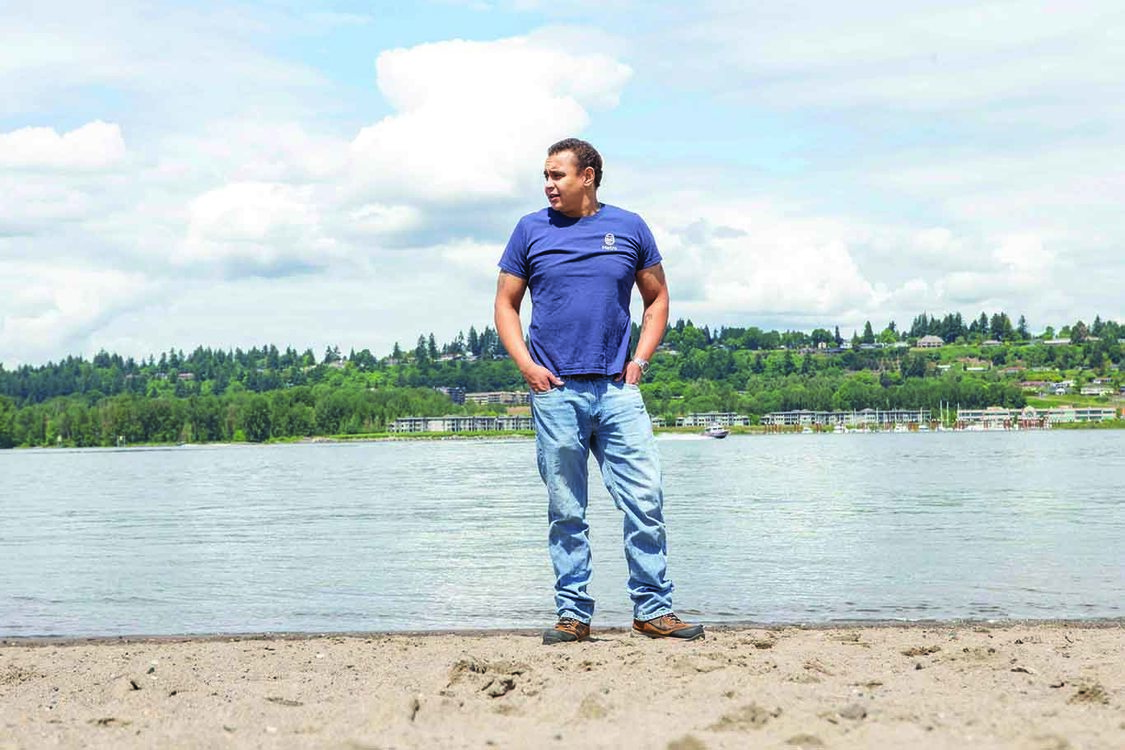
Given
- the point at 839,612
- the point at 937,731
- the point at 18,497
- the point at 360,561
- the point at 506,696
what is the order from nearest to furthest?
the point at 937,731, the point at 506,696, the point at 839,612, the point at 360,561, the point at 18,497

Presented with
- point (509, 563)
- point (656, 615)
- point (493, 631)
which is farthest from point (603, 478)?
point (509, 563)

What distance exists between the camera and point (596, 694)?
5711 mm

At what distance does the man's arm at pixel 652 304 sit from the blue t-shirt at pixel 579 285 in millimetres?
129

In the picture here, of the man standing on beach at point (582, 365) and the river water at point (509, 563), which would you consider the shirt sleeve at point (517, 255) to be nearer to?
the man standing on beach at point (582, 365)

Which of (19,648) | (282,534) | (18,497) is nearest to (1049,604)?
(19,648)

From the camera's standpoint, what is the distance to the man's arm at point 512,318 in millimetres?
7609

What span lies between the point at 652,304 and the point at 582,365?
2.35ft

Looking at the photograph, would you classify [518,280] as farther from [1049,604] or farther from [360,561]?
[360,561]

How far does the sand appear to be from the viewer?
505 centimetres

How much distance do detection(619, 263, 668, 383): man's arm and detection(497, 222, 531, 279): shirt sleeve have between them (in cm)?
71

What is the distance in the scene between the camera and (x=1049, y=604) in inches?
460

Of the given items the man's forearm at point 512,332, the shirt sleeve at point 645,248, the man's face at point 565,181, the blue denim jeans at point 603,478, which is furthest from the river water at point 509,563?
the man's face at point 565,181

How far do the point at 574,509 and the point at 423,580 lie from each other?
7218mm

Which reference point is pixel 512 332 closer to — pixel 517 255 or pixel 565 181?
pixel 517 255
